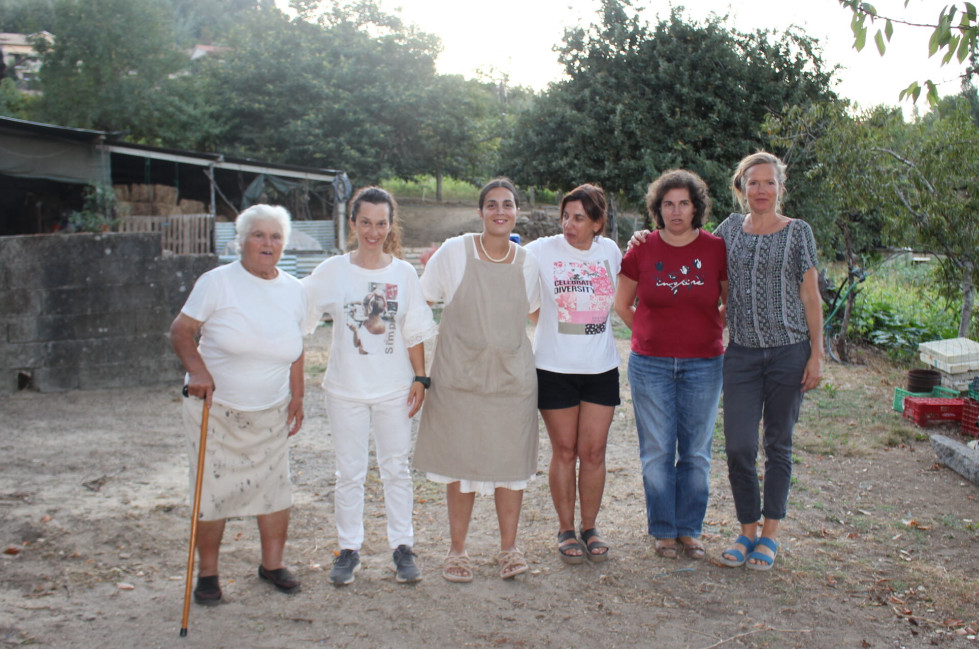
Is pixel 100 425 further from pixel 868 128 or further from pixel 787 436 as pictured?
pixel 868 128

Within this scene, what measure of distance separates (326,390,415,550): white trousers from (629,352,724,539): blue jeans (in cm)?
110

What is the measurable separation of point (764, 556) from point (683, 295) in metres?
1.24

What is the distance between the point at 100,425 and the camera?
6.26 metres

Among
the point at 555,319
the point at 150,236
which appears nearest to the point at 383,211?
the point at 555,319

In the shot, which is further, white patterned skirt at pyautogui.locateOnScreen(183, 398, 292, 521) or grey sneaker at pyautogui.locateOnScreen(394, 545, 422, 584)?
grey sneaker at pyautogui.locateOnScreen(394, 545, 422, 584)

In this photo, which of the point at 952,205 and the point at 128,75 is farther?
the point at 128,75

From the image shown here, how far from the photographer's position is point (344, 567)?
3432 mm

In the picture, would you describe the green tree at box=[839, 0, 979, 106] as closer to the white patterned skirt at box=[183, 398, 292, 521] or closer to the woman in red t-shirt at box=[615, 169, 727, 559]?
the woman in red t-shirt at box=[615, 169, 727, 559]

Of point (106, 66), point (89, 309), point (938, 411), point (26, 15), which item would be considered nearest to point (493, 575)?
point (938, 411)

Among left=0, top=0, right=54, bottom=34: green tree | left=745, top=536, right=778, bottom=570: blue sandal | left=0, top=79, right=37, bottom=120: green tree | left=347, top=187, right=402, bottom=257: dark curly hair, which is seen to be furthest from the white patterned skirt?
left=0, top=0, right=54, bottom=34: green tree

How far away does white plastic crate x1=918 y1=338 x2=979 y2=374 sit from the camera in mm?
7027

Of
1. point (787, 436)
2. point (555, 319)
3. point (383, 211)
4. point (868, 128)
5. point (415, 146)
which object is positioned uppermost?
point (415, 146)

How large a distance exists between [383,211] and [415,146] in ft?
79.8

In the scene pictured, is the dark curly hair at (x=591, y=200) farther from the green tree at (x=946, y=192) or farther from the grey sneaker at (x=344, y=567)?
the green tree at (x=946, y=192)
